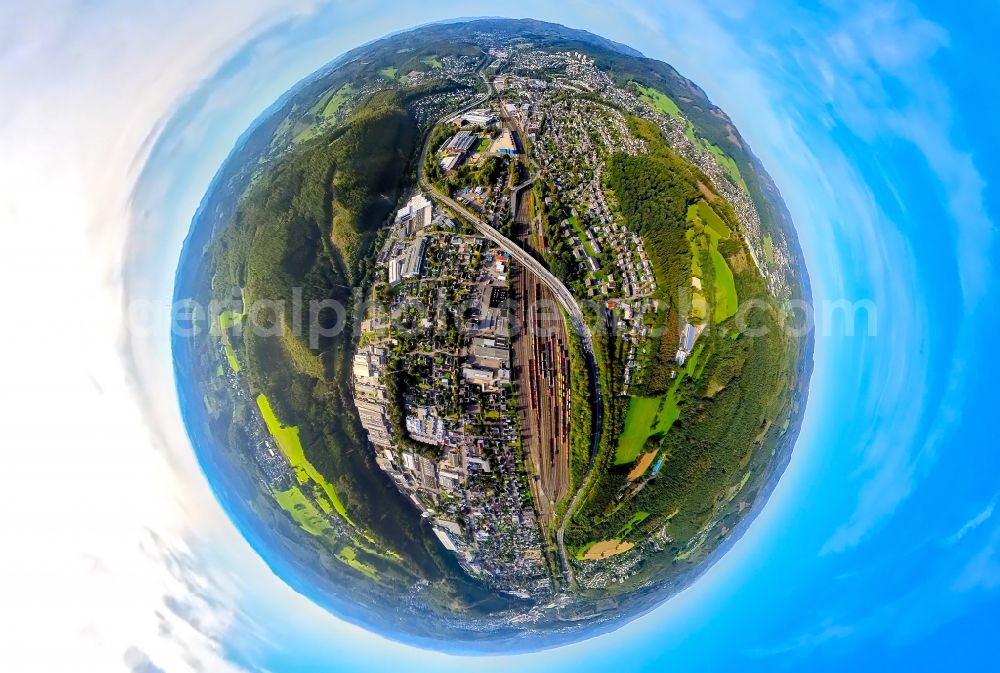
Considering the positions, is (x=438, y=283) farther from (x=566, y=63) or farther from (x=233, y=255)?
(x=566, y=63)

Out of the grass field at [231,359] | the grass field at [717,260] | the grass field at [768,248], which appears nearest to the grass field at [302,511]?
the grass field at [231,359]

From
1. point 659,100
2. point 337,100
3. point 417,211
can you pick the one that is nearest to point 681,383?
point 417,211

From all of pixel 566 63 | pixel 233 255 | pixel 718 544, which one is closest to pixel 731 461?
pixel 718 544

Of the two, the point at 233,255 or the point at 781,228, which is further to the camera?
the point at 781,228

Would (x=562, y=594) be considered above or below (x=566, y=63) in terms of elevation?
below

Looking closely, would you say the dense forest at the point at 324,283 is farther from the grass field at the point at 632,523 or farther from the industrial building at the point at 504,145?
the grass field at the point at 632,523

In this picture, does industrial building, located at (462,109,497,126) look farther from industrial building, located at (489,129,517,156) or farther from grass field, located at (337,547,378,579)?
grass field, located at (337,547,378,579)
